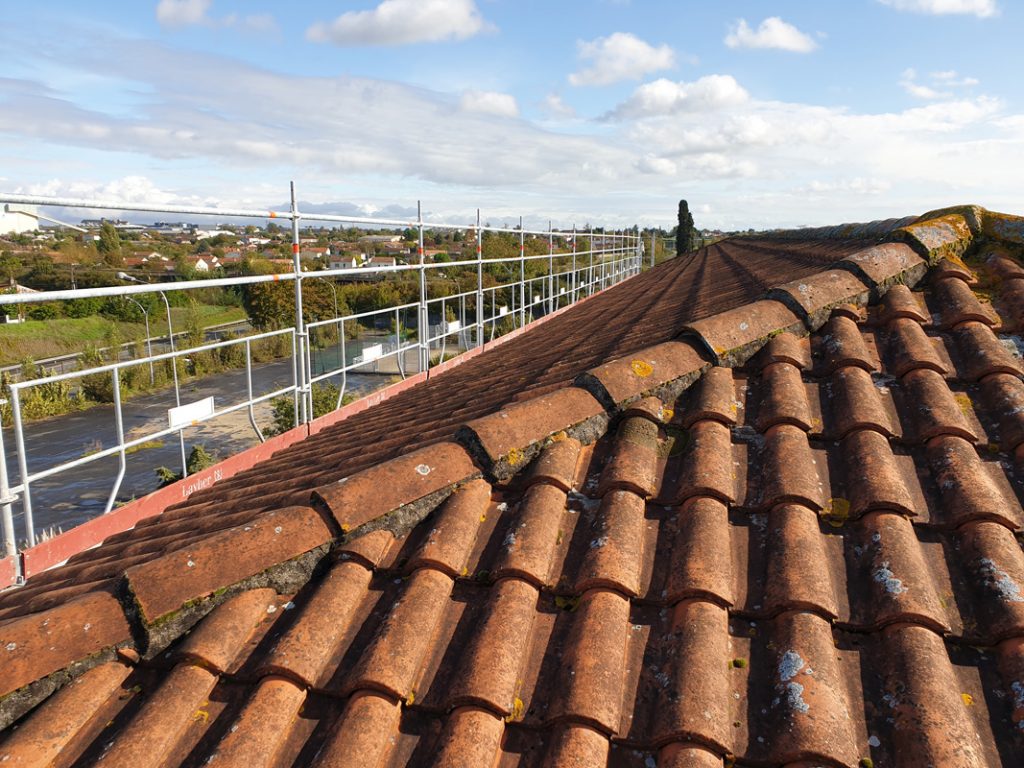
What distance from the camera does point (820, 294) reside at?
3.02 meters

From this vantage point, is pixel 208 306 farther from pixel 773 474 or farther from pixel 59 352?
pixel 773 474

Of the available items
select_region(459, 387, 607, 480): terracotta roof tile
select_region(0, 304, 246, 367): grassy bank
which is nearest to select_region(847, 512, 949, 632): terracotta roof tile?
select_region(459, 387, 607, 480): terracotta roof tile

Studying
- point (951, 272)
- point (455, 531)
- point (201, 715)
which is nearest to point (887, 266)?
point (951, 272)

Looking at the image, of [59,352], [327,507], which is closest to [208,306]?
[59,352]

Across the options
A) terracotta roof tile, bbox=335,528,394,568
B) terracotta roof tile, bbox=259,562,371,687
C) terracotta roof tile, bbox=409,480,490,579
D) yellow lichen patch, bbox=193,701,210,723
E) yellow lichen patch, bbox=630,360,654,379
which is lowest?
yellow lichen patch, bbox=193,701,210,723

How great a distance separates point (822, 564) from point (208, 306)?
137ft

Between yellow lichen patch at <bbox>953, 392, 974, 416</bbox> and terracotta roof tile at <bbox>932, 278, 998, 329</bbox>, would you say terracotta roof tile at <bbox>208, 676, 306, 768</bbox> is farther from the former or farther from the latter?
terracotta roof tile at <bbox>932, 278, 998, 329</bbox>

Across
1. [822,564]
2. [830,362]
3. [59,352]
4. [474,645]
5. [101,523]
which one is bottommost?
[59,352]

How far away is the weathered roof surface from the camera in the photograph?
4.22ft

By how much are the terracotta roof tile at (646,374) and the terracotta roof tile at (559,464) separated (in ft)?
0.88

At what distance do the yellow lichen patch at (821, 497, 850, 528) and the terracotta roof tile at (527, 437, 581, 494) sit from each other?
76cm

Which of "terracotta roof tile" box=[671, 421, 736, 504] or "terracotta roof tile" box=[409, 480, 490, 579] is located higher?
"terracotta roof tile" box=[671, 421, 736, 504]

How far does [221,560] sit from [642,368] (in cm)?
164

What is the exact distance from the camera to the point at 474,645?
57.9 inches
